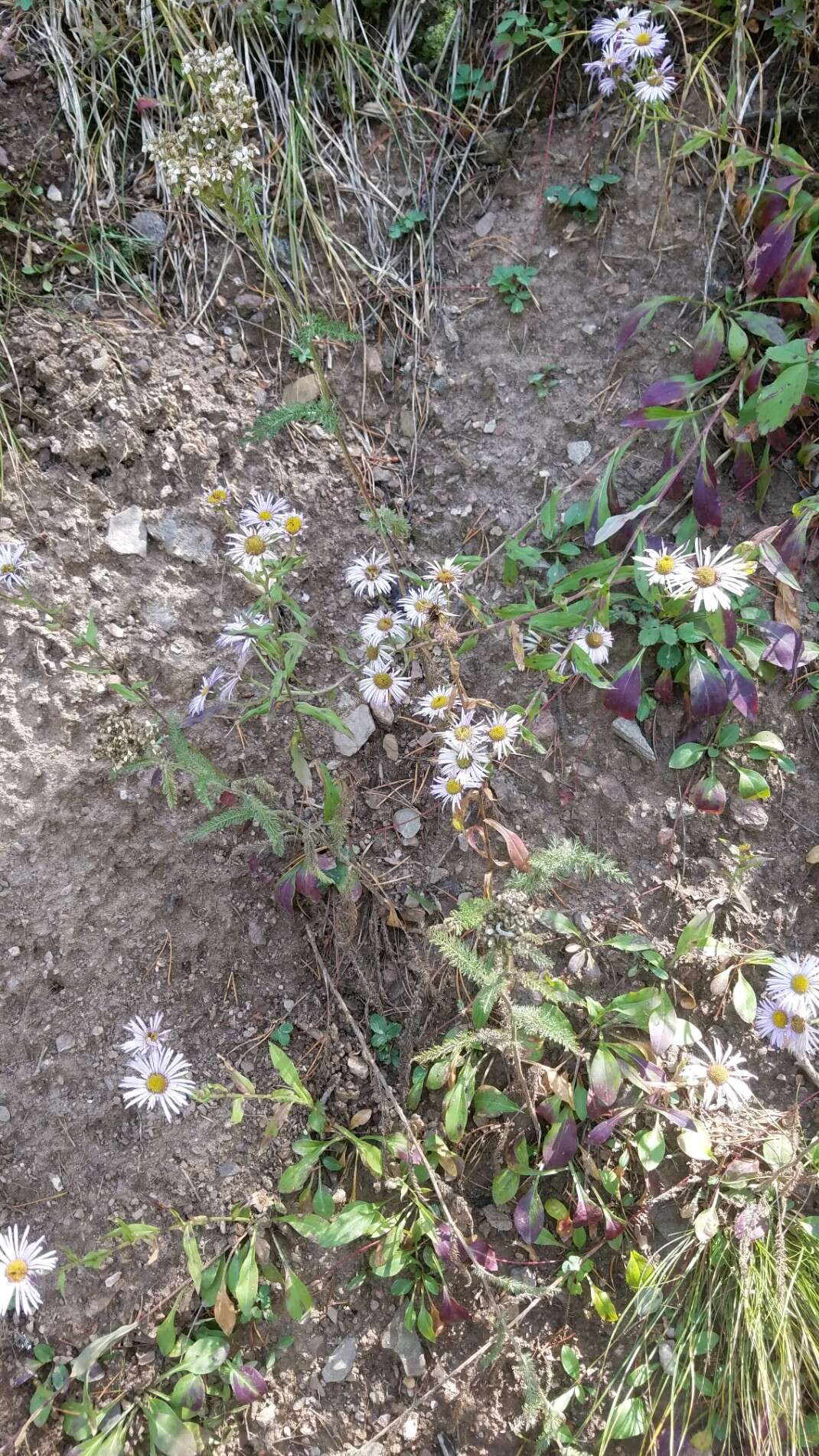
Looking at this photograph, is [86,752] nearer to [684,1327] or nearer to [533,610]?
[533,610]

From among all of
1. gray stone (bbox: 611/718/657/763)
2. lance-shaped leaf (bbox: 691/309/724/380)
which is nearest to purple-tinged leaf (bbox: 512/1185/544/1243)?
gray stone (bbox: 611/718/657/763)

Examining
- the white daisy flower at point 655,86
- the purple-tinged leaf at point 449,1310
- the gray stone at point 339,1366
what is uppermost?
the white daisy flower at point 655,86

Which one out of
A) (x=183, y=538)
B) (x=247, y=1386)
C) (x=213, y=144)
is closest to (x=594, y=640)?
(x=183, y=538)

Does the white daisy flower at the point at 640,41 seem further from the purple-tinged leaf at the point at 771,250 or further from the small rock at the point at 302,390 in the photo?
the small rock at the point at 302,390

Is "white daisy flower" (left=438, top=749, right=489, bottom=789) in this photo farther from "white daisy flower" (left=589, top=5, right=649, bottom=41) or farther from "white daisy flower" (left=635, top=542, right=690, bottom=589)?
Answer: "white daisy flower" (left=589, top=5, right=649, bottom=41)

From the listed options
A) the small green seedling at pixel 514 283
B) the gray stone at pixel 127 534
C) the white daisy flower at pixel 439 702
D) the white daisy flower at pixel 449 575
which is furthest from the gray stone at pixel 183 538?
the small green seedling at pixel 514 283

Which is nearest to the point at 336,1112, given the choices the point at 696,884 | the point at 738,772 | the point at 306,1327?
the point at 306,1327
